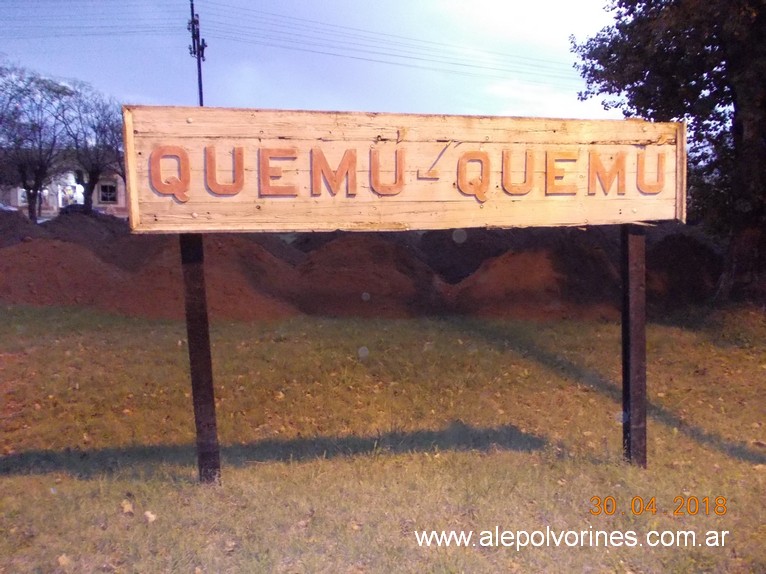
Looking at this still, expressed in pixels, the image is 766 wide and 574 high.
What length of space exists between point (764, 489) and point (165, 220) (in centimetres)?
449

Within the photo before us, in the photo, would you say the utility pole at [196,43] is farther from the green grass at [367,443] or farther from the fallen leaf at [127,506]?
the fallen leaf at [127,506]

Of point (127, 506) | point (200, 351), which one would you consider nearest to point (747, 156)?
point (200, 351)

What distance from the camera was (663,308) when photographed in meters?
13.0

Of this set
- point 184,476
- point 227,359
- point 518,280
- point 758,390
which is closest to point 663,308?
point 518,280

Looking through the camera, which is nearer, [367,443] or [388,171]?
[388,171]

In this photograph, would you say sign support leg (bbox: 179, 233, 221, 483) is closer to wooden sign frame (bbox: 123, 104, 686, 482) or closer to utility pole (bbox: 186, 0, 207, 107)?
wooden sign frame (bbox: 123, 104, 686, 482)

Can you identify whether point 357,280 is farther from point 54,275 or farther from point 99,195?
point 99,195

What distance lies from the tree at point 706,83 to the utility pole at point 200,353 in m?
8.08

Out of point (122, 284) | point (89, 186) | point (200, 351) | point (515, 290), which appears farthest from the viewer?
point (89, 186)

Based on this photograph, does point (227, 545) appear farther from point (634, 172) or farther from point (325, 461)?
point (634, 172)

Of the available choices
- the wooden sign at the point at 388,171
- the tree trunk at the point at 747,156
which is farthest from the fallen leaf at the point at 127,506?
the tree trunk at the point at 747,156

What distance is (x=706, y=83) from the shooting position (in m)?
11.9

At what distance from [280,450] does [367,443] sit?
744mm

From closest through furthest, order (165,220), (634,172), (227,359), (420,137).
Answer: (165,220), (420,137), (634,172), (227,359)
